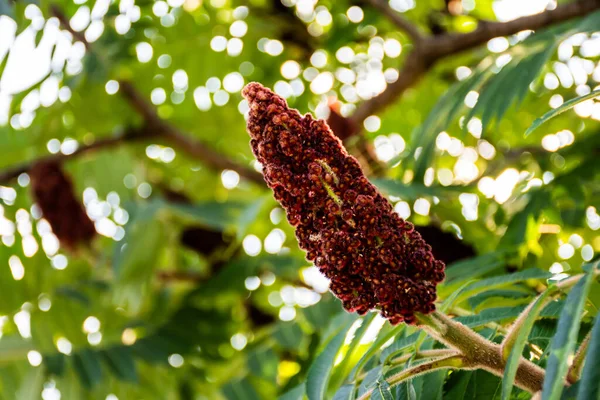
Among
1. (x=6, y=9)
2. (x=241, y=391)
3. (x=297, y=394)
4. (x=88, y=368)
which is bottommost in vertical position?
(x=88, y=368)

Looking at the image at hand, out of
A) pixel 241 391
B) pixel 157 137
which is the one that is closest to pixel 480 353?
pixel 241 391

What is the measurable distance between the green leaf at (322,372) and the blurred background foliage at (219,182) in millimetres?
439

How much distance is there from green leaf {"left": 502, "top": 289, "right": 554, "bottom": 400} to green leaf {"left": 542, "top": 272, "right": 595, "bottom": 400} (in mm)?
115

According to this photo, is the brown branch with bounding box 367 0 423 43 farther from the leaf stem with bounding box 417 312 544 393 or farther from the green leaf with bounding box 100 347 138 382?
the leaf stem with bounding box 417 312 544 393

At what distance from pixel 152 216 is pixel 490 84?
5.73ft

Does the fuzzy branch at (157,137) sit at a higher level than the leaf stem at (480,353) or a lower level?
lower

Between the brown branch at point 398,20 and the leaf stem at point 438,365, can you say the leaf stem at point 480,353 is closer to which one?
the leaf stem at point 438,365

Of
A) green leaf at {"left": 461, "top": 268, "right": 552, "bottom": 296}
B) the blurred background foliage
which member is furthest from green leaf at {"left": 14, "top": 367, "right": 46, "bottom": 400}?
green leaf at {"left": 461, "top": 268, "right": 552, "bottom": 296}

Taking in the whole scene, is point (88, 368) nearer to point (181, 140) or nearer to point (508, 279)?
point (181, 140)

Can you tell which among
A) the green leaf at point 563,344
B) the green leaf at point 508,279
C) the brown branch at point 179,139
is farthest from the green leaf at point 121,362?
the green leaf at point 563,344

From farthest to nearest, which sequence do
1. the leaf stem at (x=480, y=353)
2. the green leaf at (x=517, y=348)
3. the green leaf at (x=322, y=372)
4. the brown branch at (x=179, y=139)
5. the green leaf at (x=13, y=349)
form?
1. the brown branch at (x=179, y=139)
2. the green leaf at (x=13, y=349)
3. the green leaf at (x=322, y=372)
4. the leaf stem at (x=480, y=353)
5. the green leaf at (x=517, y=348)

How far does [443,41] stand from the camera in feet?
12.2

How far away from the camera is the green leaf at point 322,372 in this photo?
5.16ft

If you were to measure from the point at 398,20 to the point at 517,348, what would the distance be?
2907 mm
